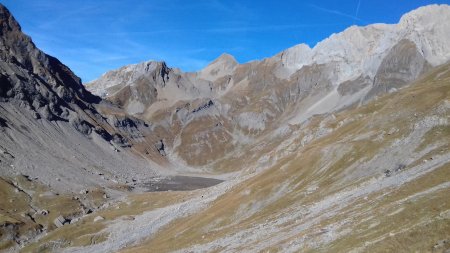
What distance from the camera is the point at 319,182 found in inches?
3275

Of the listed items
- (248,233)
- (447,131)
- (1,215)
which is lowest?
(248,233)

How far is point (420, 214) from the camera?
38688 millimetres

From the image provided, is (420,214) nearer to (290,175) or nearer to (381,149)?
(381,149)

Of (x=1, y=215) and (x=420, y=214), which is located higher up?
(x=1, y=215)

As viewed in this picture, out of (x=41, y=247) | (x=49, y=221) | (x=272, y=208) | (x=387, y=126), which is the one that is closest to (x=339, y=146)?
(x=387, y=126)

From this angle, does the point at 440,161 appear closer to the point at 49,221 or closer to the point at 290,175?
the point at 290,175

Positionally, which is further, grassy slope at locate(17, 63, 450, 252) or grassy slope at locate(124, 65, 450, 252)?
grassy slope at locate(17, 63, 450, 252)

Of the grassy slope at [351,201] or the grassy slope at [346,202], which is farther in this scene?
the grassy slope at [346,202]

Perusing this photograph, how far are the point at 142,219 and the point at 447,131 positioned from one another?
81.2m

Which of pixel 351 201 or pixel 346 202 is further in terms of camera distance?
pixel 346 202

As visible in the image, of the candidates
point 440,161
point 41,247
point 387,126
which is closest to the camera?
point 440,161

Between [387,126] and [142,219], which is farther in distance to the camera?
[142,219]

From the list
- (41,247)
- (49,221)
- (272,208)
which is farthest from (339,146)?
(49,221)

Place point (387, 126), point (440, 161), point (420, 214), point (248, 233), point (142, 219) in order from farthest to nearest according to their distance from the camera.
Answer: point (142, 219)
point (387, 126)
point (248, 233)
point (440, 161)
point (420, 214)
